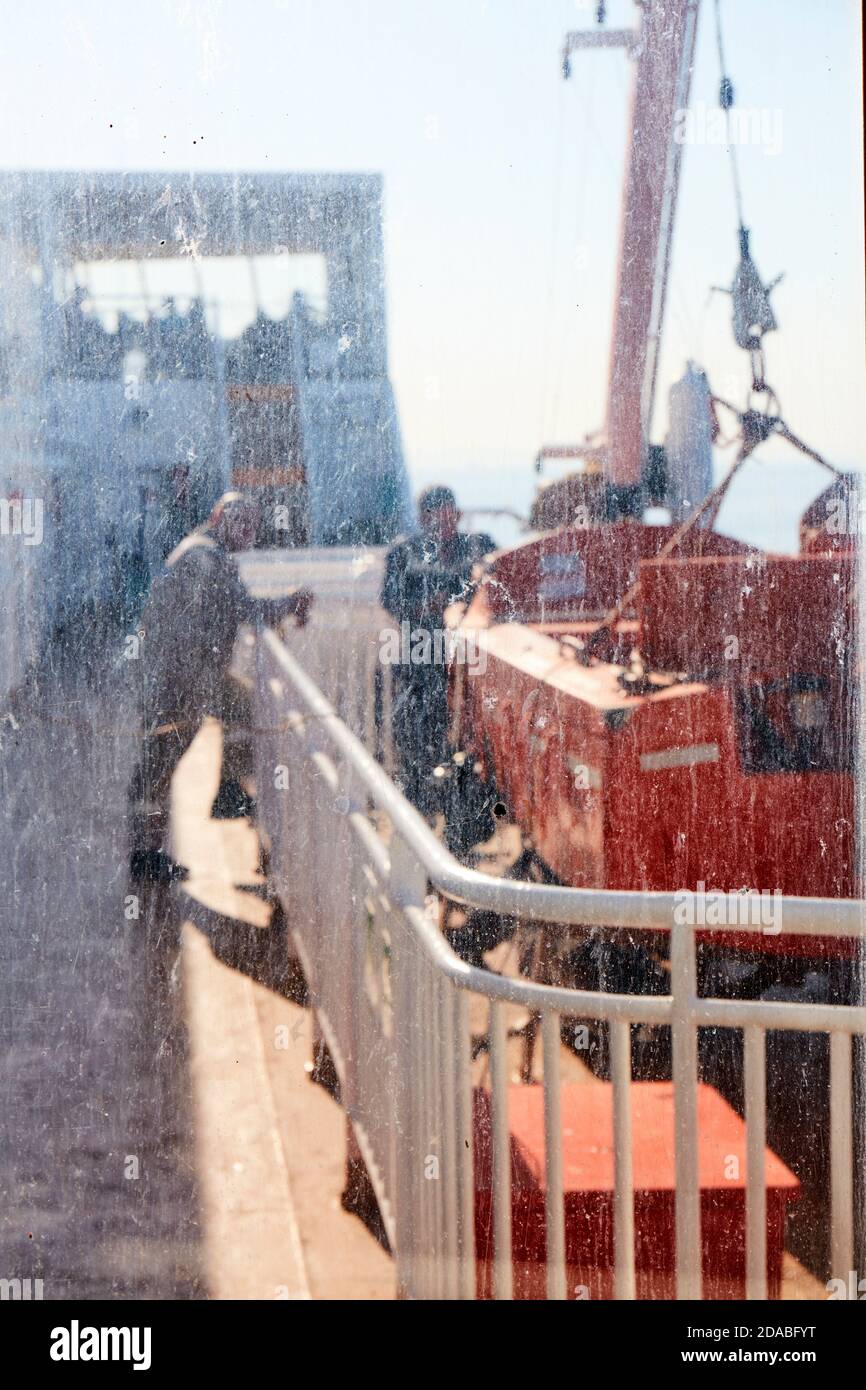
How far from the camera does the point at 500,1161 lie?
5.41ft

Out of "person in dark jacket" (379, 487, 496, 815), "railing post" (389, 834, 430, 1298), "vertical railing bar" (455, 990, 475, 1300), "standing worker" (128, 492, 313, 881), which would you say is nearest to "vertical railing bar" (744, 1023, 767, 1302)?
"vertical railing bar" (455, 990, 475, 1300)

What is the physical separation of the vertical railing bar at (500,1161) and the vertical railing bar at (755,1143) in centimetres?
30

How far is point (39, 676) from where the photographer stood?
1997 mm

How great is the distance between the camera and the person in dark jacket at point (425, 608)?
1.99m

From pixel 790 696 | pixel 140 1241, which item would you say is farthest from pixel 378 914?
pixel 790 696

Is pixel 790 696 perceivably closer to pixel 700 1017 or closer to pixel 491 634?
pixel 491 634

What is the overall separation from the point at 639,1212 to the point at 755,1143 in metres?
0.38

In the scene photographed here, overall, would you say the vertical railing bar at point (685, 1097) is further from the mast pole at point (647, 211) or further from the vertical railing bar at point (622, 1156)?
the mast pole at point (647, 211)

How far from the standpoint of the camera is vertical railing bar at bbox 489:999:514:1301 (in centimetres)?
161

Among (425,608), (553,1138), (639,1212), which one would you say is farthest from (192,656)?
(639,1212)

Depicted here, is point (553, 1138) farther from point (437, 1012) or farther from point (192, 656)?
point (192, 656)

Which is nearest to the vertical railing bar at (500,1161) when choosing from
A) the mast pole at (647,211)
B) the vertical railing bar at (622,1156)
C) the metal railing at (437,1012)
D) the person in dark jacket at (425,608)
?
the metal railing at (437,1012)

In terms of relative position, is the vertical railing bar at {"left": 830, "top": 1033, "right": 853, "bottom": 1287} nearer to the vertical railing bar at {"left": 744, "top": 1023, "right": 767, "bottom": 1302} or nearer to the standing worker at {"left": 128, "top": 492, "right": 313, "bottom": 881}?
the vertical railing bar at {"left": 744, "top": 1023, "right": 767, "bottom": 1302}
